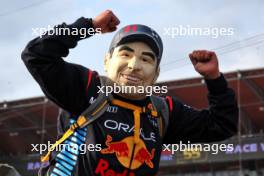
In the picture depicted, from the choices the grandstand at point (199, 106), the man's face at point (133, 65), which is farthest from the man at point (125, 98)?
the grandstand at point (199, 106)

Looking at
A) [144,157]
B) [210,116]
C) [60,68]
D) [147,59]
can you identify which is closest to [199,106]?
[210,116]

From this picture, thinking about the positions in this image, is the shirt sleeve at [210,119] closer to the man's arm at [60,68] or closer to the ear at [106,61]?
the ear at [106,61]

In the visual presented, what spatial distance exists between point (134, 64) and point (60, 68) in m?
0.36

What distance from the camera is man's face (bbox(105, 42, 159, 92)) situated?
2229 millimetres

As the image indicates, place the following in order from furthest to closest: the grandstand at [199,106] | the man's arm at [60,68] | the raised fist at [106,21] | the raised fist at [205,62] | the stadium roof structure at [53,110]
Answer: the grandstand at [199,106] < the stadium roof structure at [53,110] < the raised fist at [205,62] < the raised fist at [106,21] < the man's arm at [60,68]

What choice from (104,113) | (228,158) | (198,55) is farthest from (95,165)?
(228,158)

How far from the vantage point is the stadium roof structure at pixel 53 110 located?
12434mm

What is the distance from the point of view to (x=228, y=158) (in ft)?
43.3

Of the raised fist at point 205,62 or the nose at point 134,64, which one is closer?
the nose at point 134,64

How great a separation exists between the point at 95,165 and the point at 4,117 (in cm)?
1387

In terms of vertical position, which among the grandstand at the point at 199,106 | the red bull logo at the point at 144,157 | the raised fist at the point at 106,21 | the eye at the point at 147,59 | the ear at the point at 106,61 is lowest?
the red bull logo at the point at 144,157

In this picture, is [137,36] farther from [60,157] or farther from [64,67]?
[60,157]

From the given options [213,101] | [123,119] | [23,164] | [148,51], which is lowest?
[123,119]

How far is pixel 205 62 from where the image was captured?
2.39 m
